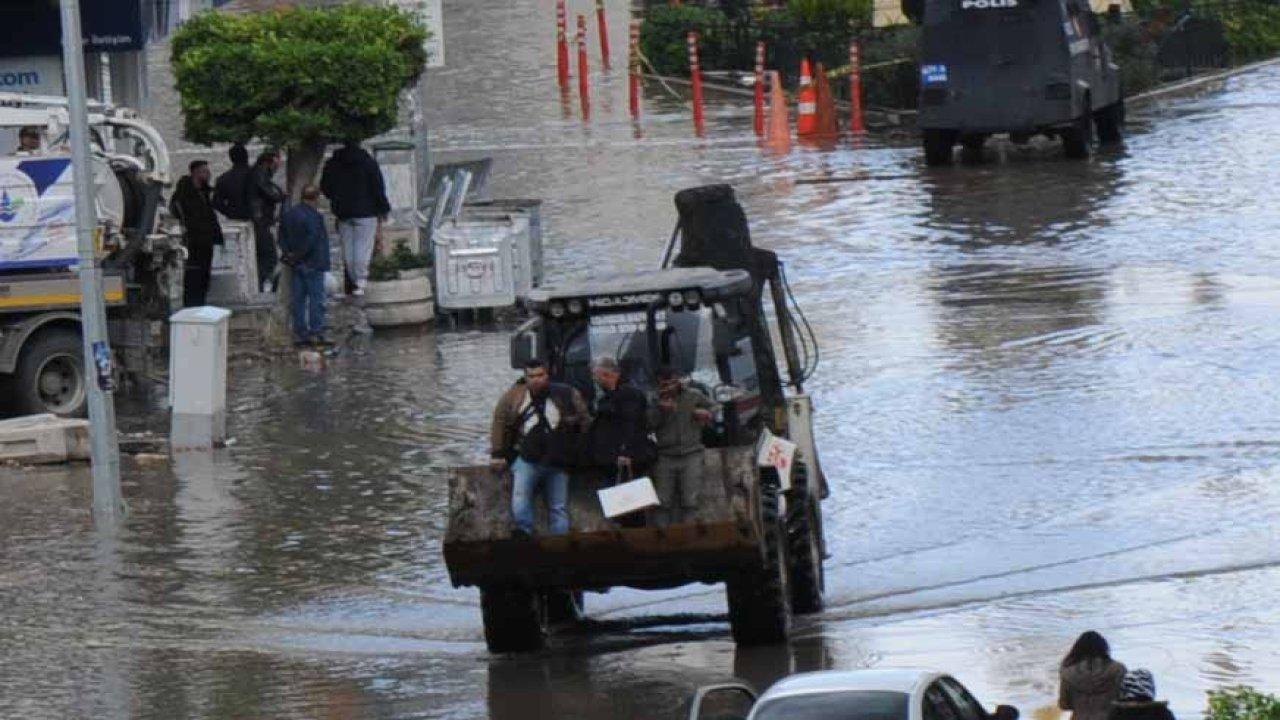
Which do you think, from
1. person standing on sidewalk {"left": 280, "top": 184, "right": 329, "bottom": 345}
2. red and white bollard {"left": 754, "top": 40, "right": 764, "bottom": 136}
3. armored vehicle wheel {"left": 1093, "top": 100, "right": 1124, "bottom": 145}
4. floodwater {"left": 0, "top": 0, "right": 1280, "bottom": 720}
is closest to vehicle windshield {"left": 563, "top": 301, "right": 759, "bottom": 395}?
floodwater {"left": 0, "top": 0, "right": 1280, "bottom": 720}

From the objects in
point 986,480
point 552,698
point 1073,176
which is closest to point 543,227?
point 1073,176

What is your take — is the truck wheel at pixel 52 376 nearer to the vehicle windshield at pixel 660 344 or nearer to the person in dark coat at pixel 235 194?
the person in dark coat at pixel 235 194

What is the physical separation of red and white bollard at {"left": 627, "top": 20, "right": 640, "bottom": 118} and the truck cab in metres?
8.59

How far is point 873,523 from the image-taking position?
1839cm

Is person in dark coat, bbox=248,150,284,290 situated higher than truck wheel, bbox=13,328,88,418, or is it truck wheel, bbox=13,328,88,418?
person in dark coat, bbox=248,150,284,290

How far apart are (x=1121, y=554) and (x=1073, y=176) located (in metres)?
18.1

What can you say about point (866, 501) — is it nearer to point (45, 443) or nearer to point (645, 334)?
point (645, 334)

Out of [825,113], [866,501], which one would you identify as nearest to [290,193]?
[866,501]

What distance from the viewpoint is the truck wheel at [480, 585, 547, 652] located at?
50.4 ft

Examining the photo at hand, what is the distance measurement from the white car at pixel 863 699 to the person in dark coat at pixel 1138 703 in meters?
0.43

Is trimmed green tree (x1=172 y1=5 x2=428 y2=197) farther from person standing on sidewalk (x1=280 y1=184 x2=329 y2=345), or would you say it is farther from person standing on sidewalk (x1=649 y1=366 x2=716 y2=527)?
person standing on sidewalk (x1=649 y1=366 x2=716 y2=527)

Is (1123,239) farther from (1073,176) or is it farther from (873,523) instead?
(873,523)

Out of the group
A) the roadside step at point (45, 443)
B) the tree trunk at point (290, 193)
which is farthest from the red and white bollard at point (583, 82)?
the roadside step at point (45, 443)

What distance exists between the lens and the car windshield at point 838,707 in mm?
10578
